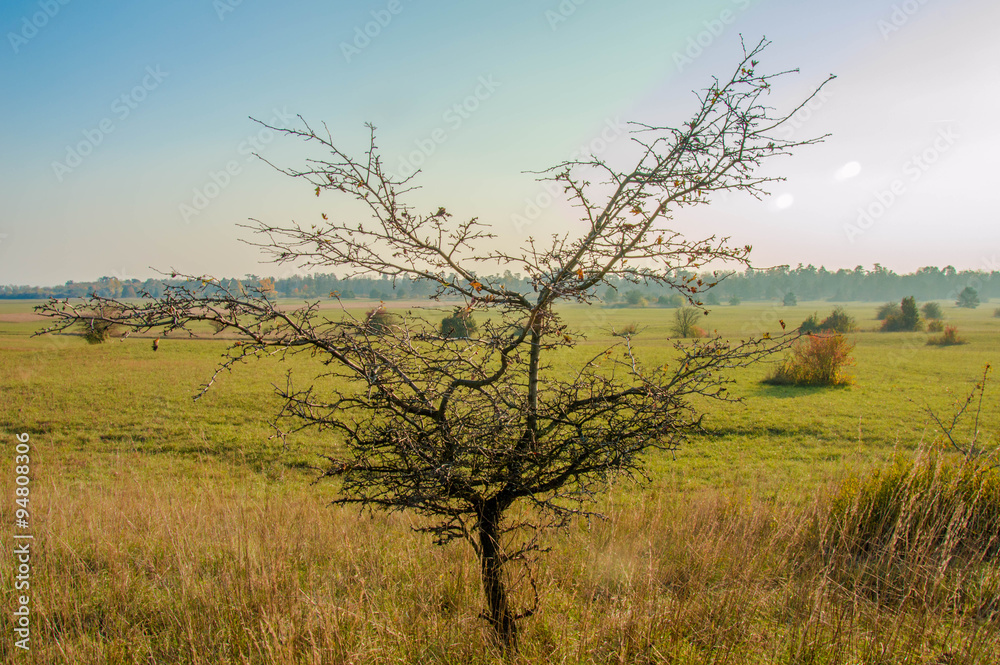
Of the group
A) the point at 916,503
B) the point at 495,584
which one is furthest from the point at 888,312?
the point at 495,584

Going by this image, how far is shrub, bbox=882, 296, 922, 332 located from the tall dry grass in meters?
57.1

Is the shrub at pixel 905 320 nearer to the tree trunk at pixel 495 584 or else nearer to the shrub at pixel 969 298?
the tree trunk at pixel 495 584

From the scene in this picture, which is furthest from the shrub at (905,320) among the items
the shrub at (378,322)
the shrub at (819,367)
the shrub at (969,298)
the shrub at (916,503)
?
the shrub at (969,298)

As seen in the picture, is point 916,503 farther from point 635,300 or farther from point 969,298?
point 969,298

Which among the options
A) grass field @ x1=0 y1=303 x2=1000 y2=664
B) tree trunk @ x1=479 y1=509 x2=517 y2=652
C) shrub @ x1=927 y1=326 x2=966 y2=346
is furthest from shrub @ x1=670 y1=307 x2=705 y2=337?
tree trunk @ x1=479 y1=509 x2=517 y2=652

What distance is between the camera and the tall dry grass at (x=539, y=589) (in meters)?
3.31

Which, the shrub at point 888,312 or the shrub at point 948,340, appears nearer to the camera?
the shrub at point 948,340

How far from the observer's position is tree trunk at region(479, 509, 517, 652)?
3.22 meters

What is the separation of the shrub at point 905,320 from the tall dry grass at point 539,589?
57.1m

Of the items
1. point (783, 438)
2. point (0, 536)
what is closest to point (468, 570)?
point (0, 536)

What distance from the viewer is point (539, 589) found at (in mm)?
3945

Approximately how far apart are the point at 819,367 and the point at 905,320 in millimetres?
39103

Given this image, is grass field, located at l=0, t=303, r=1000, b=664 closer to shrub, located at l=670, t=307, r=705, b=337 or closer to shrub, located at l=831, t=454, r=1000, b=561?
shrub, located at l=831, t=454, r=1000, b=561

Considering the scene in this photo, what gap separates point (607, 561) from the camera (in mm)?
4633
